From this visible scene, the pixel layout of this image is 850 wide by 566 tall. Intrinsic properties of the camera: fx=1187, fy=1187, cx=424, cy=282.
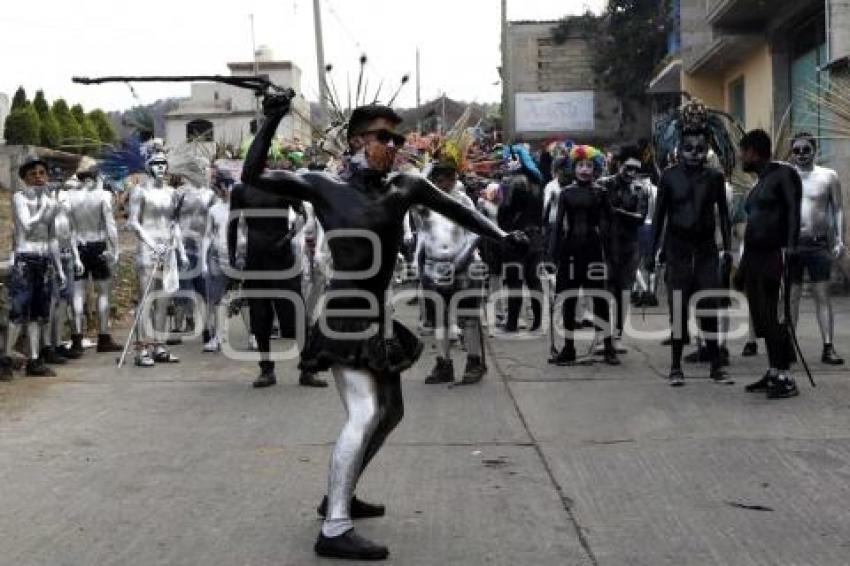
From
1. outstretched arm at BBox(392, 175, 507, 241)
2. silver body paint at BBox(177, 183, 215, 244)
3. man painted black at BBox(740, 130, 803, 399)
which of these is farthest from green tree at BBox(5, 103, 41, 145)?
outstretched arm at BBox(392, 175, 507, 241)

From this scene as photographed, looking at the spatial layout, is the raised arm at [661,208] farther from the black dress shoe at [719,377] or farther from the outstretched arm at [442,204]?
the outstretched arm at [442,204]

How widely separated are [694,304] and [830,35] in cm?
811

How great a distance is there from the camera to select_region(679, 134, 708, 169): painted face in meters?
9.05

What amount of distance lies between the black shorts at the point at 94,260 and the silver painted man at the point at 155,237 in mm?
523

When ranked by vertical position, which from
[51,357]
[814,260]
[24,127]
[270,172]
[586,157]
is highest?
[24,127]

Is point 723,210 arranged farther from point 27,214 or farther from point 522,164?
point 27,214

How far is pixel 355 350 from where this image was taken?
516cm

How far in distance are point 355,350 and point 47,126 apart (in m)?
33.4

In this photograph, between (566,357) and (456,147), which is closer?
(456,147)

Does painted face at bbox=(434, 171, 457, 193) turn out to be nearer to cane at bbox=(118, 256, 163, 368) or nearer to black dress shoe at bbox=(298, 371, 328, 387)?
black dress shoe at bbox=(298, 371, 328, 387)

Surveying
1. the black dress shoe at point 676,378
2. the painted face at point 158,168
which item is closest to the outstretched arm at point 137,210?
the painted face at point 158,168

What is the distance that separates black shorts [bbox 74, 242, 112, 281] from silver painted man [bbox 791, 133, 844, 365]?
6.41 meters

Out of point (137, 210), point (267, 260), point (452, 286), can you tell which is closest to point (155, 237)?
point (137, 210)

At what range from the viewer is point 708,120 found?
9.84m
